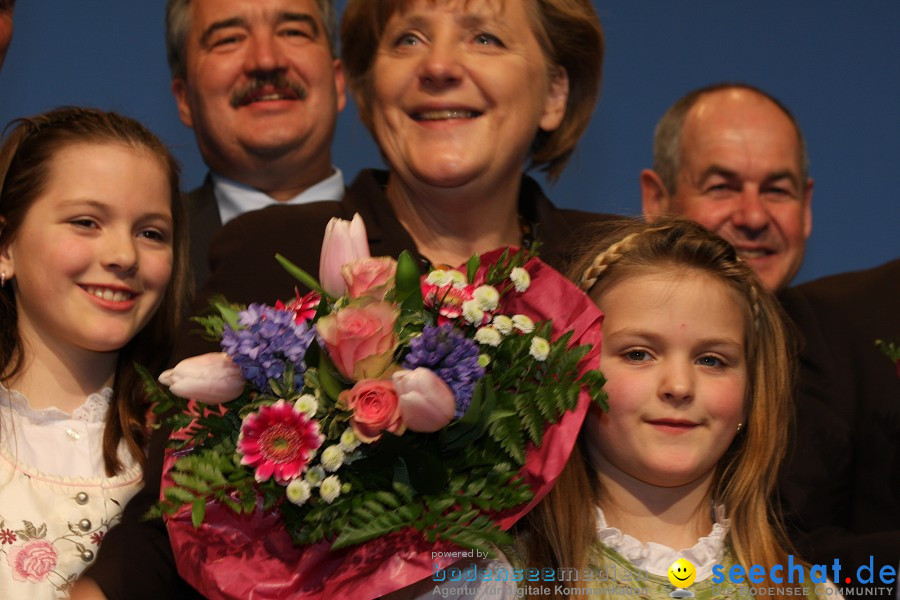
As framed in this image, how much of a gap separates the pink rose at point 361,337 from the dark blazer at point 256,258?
21.2 inches

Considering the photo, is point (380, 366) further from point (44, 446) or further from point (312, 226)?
point (44, 446)

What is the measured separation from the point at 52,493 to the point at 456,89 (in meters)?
1.09

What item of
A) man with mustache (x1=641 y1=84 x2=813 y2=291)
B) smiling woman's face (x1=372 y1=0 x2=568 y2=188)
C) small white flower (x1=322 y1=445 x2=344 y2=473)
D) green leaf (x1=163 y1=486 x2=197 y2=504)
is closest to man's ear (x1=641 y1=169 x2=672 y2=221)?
man with mustache (x1=641 y1=84 x2=813 y2=291)

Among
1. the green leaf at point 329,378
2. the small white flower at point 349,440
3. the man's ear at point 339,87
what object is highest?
the man's ear at point 339,87

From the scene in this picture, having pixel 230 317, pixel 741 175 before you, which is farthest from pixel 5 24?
pixel 741 175

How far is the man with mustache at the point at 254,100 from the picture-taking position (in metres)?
3.43

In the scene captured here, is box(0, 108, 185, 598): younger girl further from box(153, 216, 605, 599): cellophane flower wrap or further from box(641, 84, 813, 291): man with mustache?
box(641, 84, 813, 291): man with mustache

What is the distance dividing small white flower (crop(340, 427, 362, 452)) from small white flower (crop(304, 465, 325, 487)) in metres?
0.05

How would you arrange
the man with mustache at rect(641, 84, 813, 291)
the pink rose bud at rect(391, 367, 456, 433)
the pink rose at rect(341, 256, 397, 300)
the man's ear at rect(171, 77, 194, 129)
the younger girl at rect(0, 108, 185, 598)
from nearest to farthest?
the pink rose bud at rect(391, 367, 456, 433)
the pink rose at rect(341, 256, 397, 300)
the younger girl at rect(0, 108, 185, 598)
the man with mustache at rect(641, 84, 813, 291)
the man's ear at rect(171, 77, 194, 129)

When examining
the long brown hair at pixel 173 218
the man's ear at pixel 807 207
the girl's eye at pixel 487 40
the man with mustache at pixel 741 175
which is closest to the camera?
the long brown hair at pixel 173 218

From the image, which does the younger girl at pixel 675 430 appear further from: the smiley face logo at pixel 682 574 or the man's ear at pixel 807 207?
the man's ear at pixel 807 207

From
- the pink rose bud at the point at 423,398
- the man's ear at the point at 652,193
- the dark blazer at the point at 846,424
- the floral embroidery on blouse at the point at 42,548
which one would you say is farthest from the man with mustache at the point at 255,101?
the pink rose bud at the point at 423,398

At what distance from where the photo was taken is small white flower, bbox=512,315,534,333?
184 centimetres

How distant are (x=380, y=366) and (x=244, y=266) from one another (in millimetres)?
684
